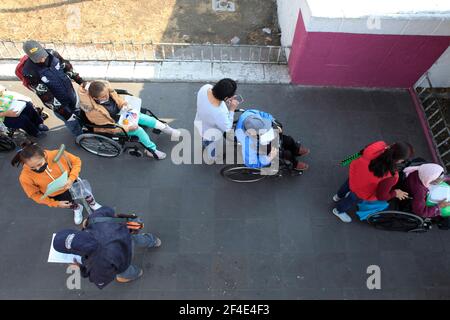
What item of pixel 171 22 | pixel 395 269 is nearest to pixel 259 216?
pixel 395 269

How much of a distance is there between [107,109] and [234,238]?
252cm

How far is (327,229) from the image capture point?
16.2 ft

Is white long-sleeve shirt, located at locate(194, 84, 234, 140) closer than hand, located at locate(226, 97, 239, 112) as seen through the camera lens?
Yes

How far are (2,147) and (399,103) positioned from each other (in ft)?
22.0

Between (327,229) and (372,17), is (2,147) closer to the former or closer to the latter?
(327,229)

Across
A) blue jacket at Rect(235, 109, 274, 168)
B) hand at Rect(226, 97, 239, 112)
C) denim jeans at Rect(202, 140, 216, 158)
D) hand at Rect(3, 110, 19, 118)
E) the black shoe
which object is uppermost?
the black shoe

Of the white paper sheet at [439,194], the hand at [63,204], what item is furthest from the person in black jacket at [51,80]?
the white paper sheet at [439,194]

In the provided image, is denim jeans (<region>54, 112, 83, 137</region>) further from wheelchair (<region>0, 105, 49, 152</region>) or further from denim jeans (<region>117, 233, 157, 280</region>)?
denim jeans (<region>117, 233, 157, 280</region>)

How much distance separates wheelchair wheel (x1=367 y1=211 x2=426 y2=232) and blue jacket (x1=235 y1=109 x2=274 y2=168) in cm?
169

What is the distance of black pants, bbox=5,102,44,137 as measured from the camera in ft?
16.4

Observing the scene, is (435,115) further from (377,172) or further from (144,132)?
(144,132)

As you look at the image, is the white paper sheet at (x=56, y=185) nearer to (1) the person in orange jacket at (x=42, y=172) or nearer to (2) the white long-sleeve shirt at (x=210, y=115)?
(1) the person in orange jacket at (x=42, y=172)

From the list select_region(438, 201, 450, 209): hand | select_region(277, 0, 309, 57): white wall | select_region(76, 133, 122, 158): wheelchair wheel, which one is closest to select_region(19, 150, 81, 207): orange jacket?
select_region(76, 133, 122, 158): wheelchair wheel

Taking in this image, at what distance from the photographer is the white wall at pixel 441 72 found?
5.73 meters
